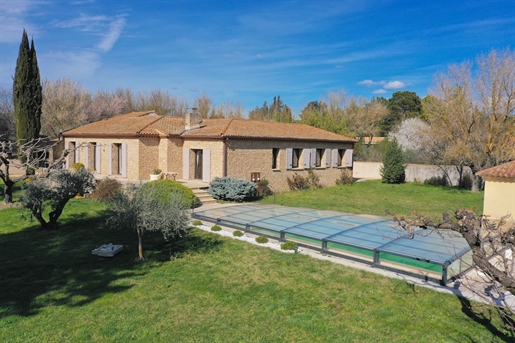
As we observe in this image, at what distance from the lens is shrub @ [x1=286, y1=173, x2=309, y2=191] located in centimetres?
2330

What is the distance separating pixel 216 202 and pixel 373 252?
10122mm

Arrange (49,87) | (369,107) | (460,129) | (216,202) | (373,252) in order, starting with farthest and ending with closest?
(369,107) → (49,87) → (460,129) → (216,202) → (373,252)

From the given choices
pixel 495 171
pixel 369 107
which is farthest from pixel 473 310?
pixel 369 107

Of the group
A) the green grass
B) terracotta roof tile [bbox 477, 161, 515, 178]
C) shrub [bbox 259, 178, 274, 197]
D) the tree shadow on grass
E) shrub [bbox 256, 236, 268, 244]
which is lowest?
the tree shadow on grass

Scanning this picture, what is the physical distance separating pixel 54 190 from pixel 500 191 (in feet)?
45.0

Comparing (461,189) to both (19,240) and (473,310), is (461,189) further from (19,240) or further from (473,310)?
(19,240)

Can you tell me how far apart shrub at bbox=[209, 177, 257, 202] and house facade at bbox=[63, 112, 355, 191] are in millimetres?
1268

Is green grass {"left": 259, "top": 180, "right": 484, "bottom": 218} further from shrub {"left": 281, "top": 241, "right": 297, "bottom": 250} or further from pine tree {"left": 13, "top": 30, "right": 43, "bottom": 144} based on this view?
pine tree {"left": 13, "top": 30, "right": 43, "bottom": 144}

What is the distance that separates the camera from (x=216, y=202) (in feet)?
59.6

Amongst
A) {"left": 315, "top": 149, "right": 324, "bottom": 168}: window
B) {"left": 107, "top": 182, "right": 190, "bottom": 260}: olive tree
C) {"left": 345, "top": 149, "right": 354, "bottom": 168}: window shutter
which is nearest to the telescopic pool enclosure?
Answer: {"left": 107, "top": 182, "right": 190, "bottom": 260}: olive tree

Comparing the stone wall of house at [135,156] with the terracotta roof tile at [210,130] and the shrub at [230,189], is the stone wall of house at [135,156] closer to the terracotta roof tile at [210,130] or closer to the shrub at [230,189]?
the terracotta roof tile at [210,130]

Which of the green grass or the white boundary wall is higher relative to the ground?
the white boundary wall

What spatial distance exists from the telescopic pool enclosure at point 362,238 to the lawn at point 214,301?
2.84 ft

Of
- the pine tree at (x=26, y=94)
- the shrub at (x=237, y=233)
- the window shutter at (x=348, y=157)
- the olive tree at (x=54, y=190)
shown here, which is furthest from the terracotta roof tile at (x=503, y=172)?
the pine tree at (x=26, y=94)
